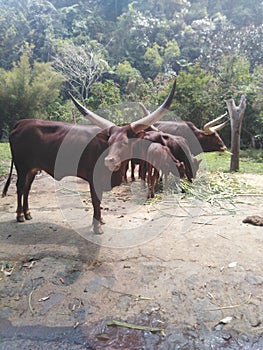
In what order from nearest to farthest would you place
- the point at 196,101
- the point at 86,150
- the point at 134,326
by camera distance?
the point at 134,326 < the point at 86,150 < the point at 196,101

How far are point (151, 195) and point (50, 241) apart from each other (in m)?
2.24

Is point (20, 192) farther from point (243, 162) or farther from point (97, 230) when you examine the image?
point (243, 162)

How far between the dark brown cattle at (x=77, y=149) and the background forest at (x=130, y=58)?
10.8 m

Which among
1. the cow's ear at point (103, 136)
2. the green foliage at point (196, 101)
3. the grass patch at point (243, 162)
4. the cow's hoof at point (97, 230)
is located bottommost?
the grass patch at point (243, 162)

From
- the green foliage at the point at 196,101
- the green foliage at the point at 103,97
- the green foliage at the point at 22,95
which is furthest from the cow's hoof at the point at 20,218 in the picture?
the green foliage at the point at 22,95

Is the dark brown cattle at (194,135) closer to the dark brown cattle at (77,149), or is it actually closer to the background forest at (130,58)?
the dark brown cattle at (77,149)

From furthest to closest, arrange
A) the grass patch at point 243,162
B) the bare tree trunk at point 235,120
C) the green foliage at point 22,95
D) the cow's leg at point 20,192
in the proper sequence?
the green foliage at point 22,95 → the grass patch at point 243,162 → the bare tree trunk at point 235,120 → the cow's leg at point 20,192

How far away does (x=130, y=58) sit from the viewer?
111 feet

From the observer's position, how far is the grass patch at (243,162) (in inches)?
353

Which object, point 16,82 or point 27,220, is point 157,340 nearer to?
point 27,220

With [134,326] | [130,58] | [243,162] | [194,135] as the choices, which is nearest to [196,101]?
[243,162]

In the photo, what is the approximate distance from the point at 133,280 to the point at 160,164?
8.14 ft

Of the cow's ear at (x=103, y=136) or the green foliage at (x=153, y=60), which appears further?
the green foliage at (x=153, y=60)

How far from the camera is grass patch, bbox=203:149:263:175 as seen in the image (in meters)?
8.97
